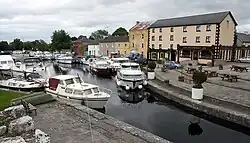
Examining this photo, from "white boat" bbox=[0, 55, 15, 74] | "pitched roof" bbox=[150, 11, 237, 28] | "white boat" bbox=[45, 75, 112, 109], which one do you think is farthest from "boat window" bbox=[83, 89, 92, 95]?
"pitched roof" bbox=[150, 11, 237, 28]

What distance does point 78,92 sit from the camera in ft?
56.0

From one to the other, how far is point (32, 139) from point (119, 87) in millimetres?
20373

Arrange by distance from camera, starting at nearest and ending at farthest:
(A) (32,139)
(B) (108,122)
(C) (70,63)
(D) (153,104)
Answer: (A) (32,139)
(B) (108,122)
(D) (153,104)
(C) (70,63)

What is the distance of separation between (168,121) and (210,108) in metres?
2.87

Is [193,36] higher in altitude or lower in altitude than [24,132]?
higher

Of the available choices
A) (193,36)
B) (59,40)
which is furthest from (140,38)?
(59,40)

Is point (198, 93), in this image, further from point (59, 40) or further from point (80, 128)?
point (59, 40)

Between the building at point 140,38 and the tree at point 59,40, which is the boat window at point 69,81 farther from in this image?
the tree at point 59,40

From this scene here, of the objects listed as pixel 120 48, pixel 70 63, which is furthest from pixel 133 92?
pixel 120 48

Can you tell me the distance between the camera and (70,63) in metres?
58.7

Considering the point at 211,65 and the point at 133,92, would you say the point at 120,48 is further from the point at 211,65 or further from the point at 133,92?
the point at 133,92

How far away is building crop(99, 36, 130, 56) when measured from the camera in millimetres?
64831

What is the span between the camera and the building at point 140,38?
56.9m

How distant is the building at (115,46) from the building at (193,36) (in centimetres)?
1234
